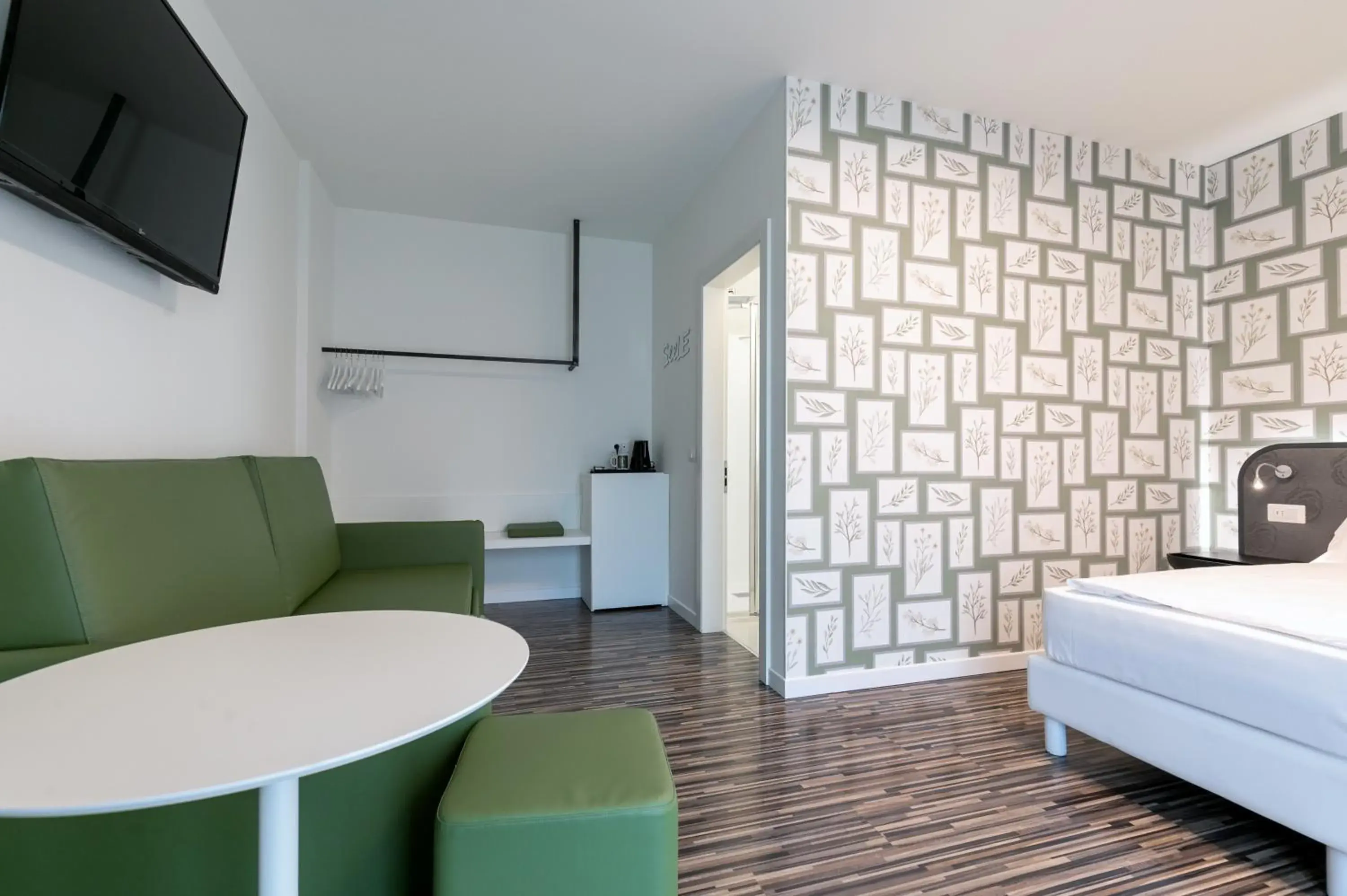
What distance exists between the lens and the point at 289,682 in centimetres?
87

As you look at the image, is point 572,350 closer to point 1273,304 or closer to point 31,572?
point 31,572

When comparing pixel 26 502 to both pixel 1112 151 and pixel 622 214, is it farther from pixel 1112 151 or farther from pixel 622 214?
pixel 1112 151

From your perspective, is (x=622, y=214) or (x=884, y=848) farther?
(x=622, y=214)

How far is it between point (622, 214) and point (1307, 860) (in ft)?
14.0

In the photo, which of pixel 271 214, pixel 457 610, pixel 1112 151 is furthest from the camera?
pixel 1112 151

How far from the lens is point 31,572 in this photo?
3.84ft

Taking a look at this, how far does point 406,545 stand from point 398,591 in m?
0.78

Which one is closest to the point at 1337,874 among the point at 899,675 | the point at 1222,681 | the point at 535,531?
the point at 1222,681

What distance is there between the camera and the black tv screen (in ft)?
4.15

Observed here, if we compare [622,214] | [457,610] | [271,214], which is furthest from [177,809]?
[622,214]

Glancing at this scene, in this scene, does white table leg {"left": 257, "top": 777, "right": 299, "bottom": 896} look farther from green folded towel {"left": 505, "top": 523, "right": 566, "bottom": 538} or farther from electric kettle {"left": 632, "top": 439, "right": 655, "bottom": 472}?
electric kettle {"left": 632, "top": 439, "right": 655, "bottom": 472}

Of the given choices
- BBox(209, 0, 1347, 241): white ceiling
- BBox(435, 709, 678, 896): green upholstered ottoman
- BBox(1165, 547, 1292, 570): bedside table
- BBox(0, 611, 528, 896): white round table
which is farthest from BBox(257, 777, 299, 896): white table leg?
BBox(1165, 547, 1292, 570): bedside table

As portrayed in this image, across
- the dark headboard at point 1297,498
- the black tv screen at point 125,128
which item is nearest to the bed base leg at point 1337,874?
the dark headboard at point 1297,498

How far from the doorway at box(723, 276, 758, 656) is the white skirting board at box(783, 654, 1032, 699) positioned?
111 cm
